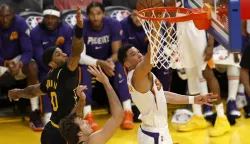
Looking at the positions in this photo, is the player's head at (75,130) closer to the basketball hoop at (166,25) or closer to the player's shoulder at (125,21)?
the basketball hoop at (166,25)

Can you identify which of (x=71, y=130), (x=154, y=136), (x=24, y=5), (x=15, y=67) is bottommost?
(x=154, y=136)

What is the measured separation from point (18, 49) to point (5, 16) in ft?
1.68

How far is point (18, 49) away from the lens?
7.61 meters

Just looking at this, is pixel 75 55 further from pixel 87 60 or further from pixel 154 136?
pixel 87 60

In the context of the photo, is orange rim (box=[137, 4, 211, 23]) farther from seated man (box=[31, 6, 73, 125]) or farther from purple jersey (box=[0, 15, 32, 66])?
purple jersey (box=[0, 15, 32, 66])

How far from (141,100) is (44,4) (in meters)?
3.83

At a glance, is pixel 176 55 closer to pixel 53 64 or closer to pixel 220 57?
pixel 53 64

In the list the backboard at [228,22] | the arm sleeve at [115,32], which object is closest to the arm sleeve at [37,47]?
the arm sleeve at [115,32]

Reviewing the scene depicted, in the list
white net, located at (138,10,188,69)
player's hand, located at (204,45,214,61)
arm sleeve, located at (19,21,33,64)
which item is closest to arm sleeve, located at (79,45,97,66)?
arm sleeve, located at (19,21,33,64)

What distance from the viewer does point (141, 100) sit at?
16.6 feet

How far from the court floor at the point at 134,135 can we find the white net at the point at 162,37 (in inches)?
82.9

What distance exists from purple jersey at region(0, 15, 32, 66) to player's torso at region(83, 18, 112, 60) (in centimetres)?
78

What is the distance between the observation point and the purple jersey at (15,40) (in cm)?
749

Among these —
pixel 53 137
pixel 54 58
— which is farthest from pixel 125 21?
pixel 53 137
